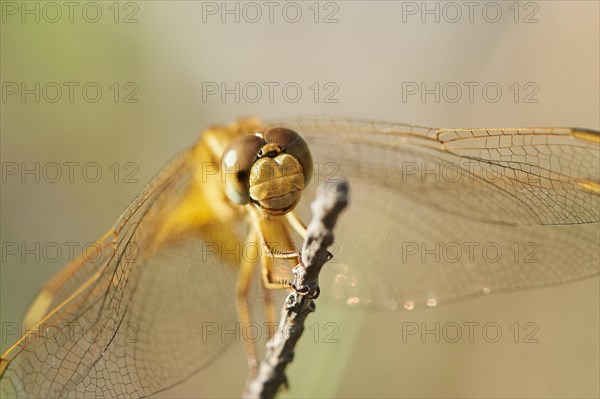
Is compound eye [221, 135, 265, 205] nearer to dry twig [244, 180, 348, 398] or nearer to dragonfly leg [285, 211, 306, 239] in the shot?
dragonfly leg [285, 211, 306, 239]

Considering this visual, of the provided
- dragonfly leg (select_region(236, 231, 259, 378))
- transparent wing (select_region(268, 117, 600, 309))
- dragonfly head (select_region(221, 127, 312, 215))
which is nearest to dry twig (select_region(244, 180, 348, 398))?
dragonfly head (select_region(221, 127, 312, 215))

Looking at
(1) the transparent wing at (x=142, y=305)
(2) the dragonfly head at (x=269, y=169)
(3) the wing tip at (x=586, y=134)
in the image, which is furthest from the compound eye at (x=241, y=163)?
(3) the wing tip at (x=586, y=134)

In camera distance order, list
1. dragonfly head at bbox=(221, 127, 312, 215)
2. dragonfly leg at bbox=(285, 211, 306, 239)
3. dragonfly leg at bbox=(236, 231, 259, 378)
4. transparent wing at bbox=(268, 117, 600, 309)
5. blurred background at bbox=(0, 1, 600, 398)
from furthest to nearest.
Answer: blurred background at bbox=(0, 1, 600, 398)
dragonfly leg at bbox=(236, 231, 259, 378)
dragonfly leg at bbox=(285, 211, 306, 239)
transparent wing at bbox=(268, 117, 600, 309)
dragonfly head at bbox=(221, 127, 312, 215)

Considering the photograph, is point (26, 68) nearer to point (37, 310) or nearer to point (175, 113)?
point (175, 113)

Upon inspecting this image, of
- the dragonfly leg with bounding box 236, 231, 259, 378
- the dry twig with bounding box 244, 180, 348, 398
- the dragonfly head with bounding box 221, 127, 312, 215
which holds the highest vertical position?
the dragonfly head with bounding box 221, 127, 312, 215

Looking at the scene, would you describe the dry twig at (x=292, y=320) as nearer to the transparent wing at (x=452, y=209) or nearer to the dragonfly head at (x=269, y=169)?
the dragonfly head at (x=269, y=169)

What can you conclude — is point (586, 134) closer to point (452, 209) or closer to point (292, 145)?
point (452, 209)

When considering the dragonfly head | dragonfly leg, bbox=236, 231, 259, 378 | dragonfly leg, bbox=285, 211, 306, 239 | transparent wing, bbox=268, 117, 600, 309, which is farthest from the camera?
dragonfly leg, bbox=236, 231, 259, 378

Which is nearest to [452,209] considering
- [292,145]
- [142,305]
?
[292,145]
